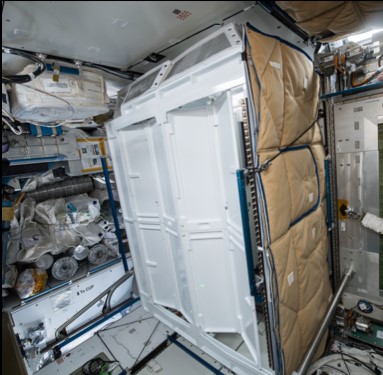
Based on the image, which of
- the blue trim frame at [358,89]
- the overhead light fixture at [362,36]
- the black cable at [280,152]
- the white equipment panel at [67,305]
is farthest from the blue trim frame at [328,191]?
the white equipment panel at [67,305]

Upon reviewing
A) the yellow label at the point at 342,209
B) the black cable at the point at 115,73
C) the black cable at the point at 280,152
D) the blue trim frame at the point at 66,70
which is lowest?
the yellow label at the point at 342,209

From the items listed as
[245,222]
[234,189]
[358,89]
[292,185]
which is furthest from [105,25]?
[358,89]

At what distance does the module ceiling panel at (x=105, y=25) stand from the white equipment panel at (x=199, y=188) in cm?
21

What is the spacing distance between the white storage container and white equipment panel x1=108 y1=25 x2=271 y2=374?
376mm

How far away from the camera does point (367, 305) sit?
266 centimetres

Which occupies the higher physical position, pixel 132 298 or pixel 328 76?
pixel 328 76

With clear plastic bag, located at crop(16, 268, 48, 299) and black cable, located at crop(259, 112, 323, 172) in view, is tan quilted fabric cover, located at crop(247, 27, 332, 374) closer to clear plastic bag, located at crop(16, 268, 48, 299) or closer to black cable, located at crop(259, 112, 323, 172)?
black cable, located at crop(259, 112, 323, 172)

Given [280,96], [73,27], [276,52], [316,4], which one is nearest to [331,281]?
[280,96]

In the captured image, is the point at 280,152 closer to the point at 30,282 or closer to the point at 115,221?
the point at 115,221

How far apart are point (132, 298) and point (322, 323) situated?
2689mm

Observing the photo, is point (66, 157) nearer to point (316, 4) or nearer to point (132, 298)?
point (132, 298)

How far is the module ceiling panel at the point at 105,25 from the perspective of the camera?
4.96 ft

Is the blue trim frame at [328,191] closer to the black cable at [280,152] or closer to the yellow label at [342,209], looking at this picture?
the yellow label at [342,209]

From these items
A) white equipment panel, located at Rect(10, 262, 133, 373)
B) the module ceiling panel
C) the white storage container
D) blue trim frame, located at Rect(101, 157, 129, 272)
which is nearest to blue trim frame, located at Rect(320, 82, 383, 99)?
the module ceiling panel
